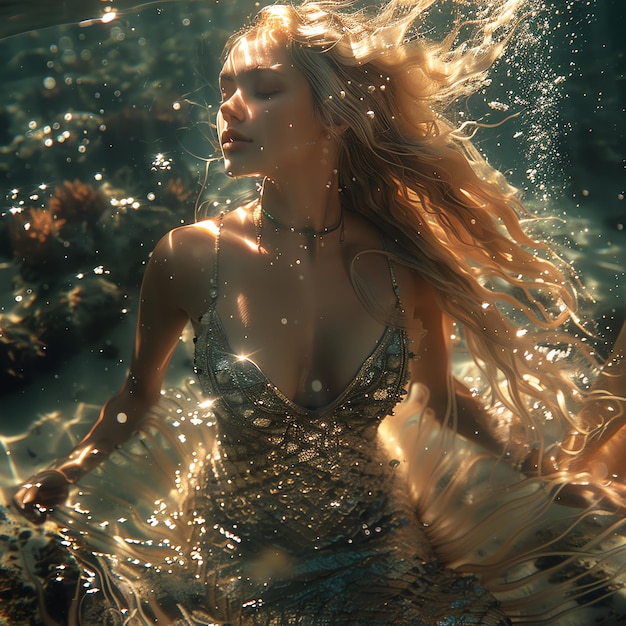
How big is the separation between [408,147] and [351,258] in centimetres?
33

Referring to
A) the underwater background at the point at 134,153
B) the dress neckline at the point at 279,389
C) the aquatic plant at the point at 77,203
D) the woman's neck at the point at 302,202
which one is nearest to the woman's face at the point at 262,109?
the woman's neck at the point at 302,202

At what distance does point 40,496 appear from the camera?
78.0 inches

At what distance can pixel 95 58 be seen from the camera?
313 centimetres

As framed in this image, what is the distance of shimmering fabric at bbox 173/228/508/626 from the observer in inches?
69.7

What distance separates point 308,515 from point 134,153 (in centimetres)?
187

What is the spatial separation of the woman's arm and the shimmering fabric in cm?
16

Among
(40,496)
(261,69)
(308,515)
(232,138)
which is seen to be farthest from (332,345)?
(40,496)

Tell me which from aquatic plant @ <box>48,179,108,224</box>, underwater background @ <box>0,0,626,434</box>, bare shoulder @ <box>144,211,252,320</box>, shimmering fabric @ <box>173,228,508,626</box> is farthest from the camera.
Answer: aquatic plant @ <box>48,179,108,224</box>

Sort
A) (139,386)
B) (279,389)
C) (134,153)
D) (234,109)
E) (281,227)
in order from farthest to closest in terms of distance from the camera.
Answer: (134,153), (139,386), (281,227), (279,389), (234,109)

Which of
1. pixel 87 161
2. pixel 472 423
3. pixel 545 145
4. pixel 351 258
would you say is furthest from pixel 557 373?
pixel 87 161

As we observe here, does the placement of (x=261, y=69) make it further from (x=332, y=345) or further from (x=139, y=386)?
(x=139, y=386)

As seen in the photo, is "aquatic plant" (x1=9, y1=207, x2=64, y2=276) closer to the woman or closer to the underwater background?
the underwater background

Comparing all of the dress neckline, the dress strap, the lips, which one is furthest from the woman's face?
the dress neckline

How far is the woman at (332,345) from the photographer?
175 centimetres
